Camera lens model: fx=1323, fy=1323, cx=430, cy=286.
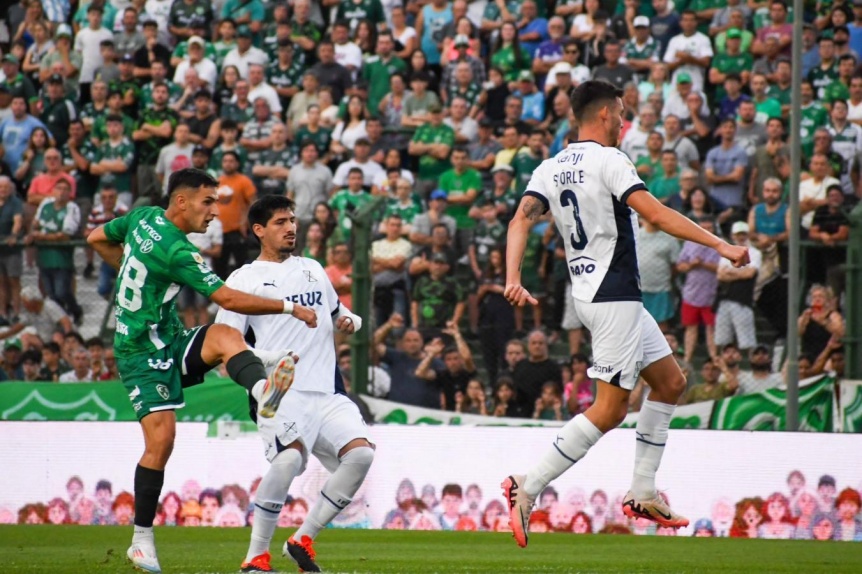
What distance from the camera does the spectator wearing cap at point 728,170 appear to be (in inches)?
587

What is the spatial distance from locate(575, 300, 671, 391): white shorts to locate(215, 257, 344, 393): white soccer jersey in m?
1.74

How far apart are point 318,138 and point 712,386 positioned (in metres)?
6.56

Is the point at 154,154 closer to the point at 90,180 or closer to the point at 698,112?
the point at 90,180

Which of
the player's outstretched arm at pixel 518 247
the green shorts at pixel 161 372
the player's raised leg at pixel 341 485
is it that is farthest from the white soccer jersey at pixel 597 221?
the green shorts at pixel 161 372

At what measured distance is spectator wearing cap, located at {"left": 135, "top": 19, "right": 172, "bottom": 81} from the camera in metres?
19.5

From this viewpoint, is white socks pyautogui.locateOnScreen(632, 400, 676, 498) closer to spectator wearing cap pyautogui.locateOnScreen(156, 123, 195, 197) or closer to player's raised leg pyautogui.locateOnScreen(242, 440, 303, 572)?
player's raised leg pyautogui.locateOnScreen(242, 440, 303, 572)

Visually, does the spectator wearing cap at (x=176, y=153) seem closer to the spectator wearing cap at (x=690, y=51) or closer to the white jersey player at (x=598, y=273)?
the spectator wearing cap at (x=690, y=51)

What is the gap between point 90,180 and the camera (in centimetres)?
1820

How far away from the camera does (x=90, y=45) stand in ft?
65.7

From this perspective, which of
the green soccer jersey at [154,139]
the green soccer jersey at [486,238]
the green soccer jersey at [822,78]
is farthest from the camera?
the green soccer jersey at [154,139]

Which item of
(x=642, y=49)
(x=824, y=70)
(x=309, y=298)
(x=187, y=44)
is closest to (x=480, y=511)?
(x=309, y=298)

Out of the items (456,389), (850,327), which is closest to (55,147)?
(456,389)

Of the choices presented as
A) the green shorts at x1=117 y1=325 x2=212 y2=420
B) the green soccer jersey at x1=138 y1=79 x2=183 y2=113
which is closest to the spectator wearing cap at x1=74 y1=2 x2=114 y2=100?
the green soccer jersey at x1=138 y1=79 x2=183 y2=113

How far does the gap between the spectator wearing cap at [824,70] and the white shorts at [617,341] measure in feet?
31.6
